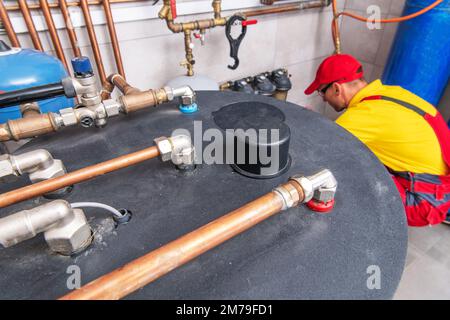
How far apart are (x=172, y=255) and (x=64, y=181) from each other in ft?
0.84

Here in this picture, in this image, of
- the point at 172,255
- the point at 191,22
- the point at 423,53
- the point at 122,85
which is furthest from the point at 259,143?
the point at 423,53

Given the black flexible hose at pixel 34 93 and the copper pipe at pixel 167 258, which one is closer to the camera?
the copper pipe at pixel 167 258

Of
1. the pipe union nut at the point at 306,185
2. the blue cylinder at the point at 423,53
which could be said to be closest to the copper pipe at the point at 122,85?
the pipe union nut at the point at 306,185

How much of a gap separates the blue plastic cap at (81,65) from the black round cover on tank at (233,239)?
162 mm

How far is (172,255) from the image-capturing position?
0.34 m

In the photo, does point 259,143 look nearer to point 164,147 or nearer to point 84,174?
point 164,147

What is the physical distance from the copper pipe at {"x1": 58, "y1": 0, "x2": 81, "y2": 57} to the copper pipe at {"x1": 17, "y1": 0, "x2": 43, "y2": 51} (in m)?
0.11

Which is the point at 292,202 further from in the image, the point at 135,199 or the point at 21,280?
the point at 21,280

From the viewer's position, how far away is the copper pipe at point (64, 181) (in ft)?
1.44

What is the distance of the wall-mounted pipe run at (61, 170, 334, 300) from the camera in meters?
0.32

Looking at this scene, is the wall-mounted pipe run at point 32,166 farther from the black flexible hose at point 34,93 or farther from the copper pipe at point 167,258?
the copper pipe at point 167,258

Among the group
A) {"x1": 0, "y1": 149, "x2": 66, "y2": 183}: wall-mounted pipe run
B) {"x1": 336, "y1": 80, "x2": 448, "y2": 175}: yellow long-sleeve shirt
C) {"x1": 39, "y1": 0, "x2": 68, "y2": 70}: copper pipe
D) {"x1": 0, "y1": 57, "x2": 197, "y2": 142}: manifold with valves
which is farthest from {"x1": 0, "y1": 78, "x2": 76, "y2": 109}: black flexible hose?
{"x1": 336, "y1": 80, "x2": 448, "y2": 175}: yellow long-sleeve shirt
